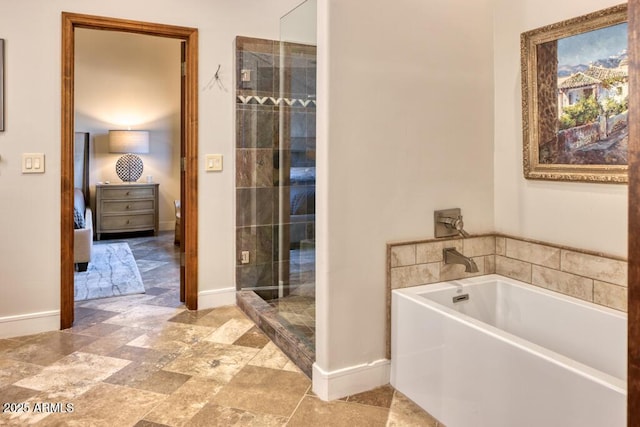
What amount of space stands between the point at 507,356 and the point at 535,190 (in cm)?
104

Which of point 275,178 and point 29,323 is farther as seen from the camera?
point 275,178

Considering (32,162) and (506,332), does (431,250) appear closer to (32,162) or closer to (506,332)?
(506,332)

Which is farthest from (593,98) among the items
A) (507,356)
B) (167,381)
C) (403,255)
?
(167,381)

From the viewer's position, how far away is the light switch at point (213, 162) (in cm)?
329

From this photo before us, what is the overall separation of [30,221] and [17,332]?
0.71 meters

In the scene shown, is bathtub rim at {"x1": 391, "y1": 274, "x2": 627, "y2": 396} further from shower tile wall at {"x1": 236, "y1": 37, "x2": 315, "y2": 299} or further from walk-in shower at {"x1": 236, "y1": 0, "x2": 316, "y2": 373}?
shower tile wall at {"x1": 236, "y1": 37, "x2": 315, "y2": 299}

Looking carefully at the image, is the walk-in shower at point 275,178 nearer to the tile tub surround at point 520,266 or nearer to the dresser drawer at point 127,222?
the tile tub surround at point 520,266

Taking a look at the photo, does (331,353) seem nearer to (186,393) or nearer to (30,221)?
(186,393)

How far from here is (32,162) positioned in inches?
109

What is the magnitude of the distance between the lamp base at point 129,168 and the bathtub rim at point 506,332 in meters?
6.02

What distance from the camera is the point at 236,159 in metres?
3.38

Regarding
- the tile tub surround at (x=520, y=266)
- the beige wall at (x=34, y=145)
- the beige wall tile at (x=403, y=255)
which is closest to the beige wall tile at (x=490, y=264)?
the tile tub surround at (x=520, y=266)

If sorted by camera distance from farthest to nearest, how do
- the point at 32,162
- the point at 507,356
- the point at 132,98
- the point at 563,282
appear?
the point at 132,98, the point at 32,162, the point at 563,282, the point at 507,356

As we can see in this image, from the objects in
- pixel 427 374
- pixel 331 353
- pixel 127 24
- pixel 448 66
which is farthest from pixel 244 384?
pixel 127 24
